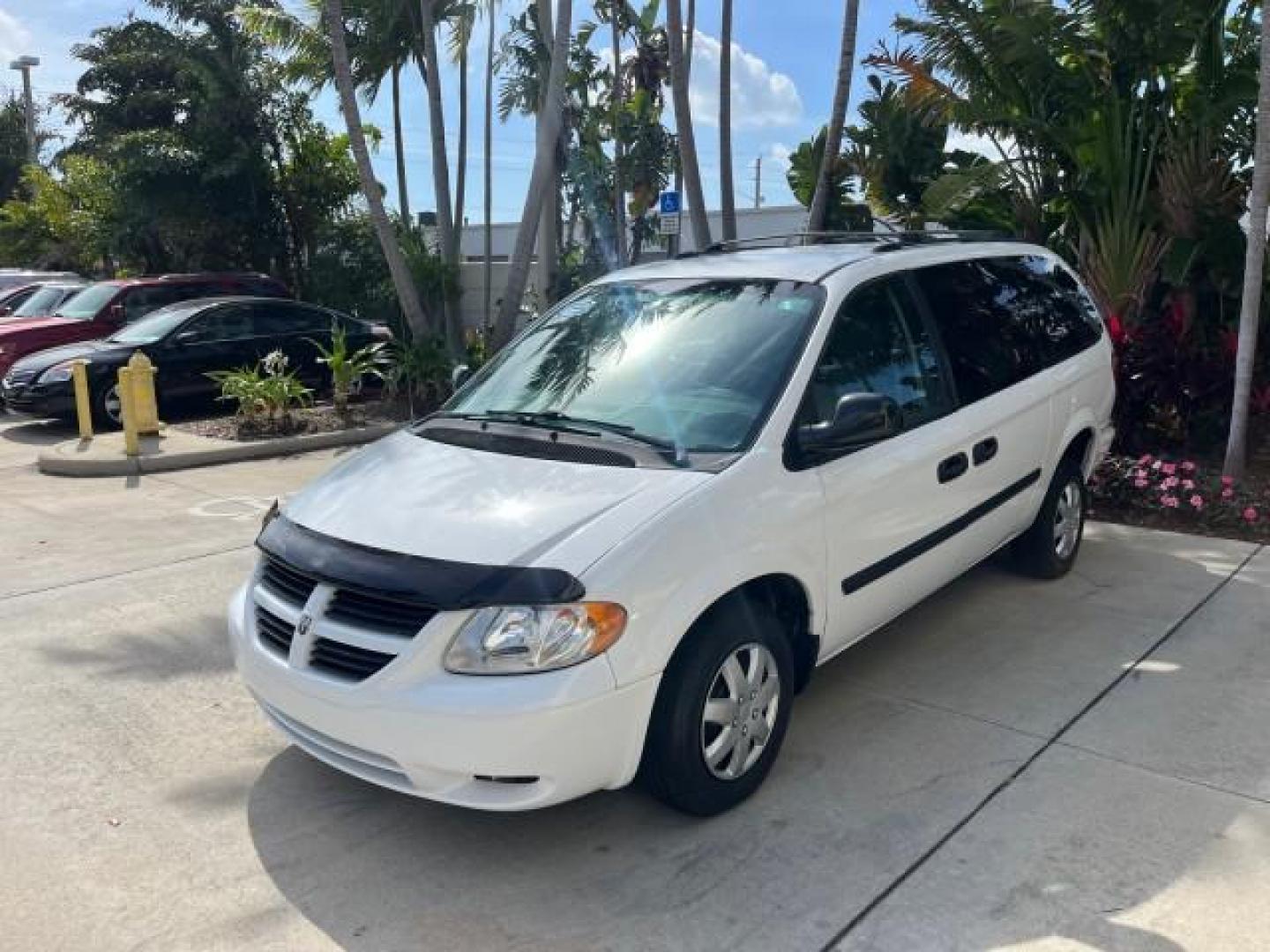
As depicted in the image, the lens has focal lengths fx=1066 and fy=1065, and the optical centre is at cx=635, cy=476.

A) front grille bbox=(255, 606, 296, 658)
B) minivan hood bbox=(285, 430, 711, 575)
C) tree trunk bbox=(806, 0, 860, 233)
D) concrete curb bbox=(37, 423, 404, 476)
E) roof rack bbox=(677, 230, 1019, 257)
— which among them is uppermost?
tree trunk bbox=(806, 0, 860, 233)

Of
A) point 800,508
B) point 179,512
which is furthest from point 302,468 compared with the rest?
point 800,508

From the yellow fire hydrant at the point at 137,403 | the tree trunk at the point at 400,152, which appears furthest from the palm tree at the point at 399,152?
the yellow fire hydrant at the point at 137,403

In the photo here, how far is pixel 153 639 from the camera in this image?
514 centimetres

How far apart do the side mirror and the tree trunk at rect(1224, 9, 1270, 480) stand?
15.2ft

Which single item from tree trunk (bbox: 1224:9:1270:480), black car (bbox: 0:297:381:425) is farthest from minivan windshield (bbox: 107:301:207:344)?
tree trunk (bbox: 1224:9:1270:480)

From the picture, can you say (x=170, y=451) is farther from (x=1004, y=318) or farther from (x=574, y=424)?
(x=1004, y=318)

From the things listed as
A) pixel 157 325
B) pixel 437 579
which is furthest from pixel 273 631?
pixel 157 325

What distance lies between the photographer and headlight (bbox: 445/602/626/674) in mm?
2938

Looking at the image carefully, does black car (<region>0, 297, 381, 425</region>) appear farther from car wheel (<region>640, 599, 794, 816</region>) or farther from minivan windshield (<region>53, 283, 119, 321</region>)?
car wheel (<region>640, 599, 794, 816</region>)

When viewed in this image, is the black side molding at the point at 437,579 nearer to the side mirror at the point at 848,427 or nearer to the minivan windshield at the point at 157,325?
the side mirror at the point at 848,427

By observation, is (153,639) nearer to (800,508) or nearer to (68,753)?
(68,753)

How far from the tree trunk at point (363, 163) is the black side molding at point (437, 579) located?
9.55m

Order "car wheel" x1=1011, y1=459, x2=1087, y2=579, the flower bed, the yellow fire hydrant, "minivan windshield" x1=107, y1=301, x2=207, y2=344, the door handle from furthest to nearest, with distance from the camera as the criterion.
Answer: "minivan windshield" x1=107, y1=301, x2=207, y2=344 < the yellow fire hydrant < the flower bed < "car wheel" x1=1011, y1=459, x2=1087, y2=579 < the door handle

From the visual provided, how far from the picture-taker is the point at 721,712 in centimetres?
334
